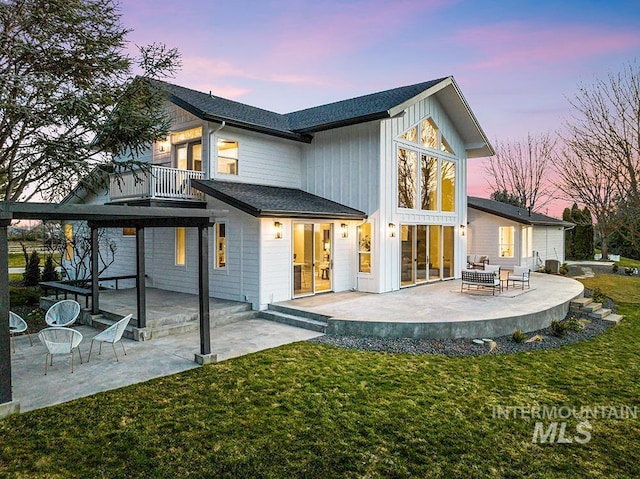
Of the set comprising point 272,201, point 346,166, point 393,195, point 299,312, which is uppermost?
point 346,166

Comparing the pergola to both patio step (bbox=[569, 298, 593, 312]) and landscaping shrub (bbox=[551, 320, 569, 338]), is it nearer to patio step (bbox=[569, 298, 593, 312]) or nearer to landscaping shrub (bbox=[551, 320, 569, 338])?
landscaping shrub (bbox=[551, 320, 569, 338])

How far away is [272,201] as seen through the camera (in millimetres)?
10766

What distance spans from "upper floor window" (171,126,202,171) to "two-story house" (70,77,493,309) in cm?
4

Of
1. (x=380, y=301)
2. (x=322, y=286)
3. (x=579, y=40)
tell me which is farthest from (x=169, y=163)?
(x=579, y=40)

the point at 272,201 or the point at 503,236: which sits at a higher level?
the point at 272,201

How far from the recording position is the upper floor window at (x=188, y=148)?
40.9 feet

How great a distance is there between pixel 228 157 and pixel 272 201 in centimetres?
269

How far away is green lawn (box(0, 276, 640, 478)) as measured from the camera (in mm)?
3701

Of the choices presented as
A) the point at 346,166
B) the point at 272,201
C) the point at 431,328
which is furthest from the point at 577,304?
the point at 272,201

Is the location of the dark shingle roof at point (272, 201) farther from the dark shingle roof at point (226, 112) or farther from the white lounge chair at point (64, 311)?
the white lounge chair at point (64, 311)

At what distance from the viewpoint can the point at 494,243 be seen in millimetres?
20812

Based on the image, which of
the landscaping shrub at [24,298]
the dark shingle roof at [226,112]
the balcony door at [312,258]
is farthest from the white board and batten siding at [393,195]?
the landscaping shrub at [24,298]

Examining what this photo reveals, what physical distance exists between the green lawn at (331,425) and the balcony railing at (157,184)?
6.21 m

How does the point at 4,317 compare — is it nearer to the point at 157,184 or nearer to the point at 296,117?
the point at 157,184
